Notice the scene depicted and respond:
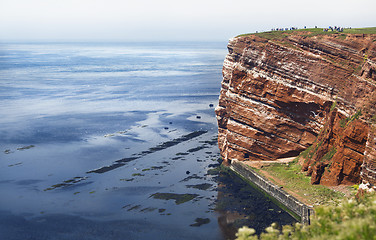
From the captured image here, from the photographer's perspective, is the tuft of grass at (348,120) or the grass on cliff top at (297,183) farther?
the grass on cliff top at (297,183)

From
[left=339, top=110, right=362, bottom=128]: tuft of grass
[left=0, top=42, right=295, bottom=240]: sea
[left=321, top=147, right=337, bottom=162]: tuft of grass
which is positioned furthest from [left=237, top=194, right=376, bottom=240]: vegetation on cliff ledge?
[left=321, top=147, right=337, bottom=162]: tuft of grass

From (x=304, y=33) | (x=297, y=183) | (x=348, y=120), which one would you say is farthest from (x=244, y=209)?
(x=304, y=33)

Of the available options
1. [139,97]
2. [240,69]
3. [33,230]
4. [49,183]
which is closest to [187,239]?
[33,230]

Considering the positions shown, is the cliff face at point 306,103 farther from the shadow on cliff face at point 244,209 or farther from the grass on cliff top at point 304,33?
the shadow on cliff face at point 244,209

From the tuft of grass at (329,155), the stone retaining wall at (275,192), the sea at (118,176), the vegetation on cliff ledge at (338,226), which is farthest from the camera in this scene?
the tuft of grass at (329,155)

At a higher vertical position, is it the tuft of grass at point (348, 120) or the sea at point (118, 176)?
the tuft of grass at point (348, 120)

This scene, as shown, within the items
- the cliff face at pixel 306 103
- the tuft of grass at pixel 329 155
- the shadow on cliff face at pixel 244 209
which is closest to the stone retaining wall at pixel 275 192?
the shadow on cliff face at pixel 244 209

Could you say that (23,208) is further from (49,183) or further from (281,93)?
(281,93)

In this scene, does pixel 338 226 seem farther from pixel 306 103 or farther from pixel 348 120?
pixel 306 103

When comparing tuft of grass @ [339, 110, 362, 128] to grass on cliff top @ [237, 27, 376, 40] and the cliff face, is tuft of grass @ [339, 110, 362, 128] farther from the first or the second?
grass on cliff top @ [237, 27, 376, 40]

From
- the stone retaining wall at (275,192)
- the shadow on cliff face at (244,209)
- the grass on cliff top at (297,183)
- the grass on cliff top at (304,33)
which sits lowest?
the shadow on cliff face at (244,209)
